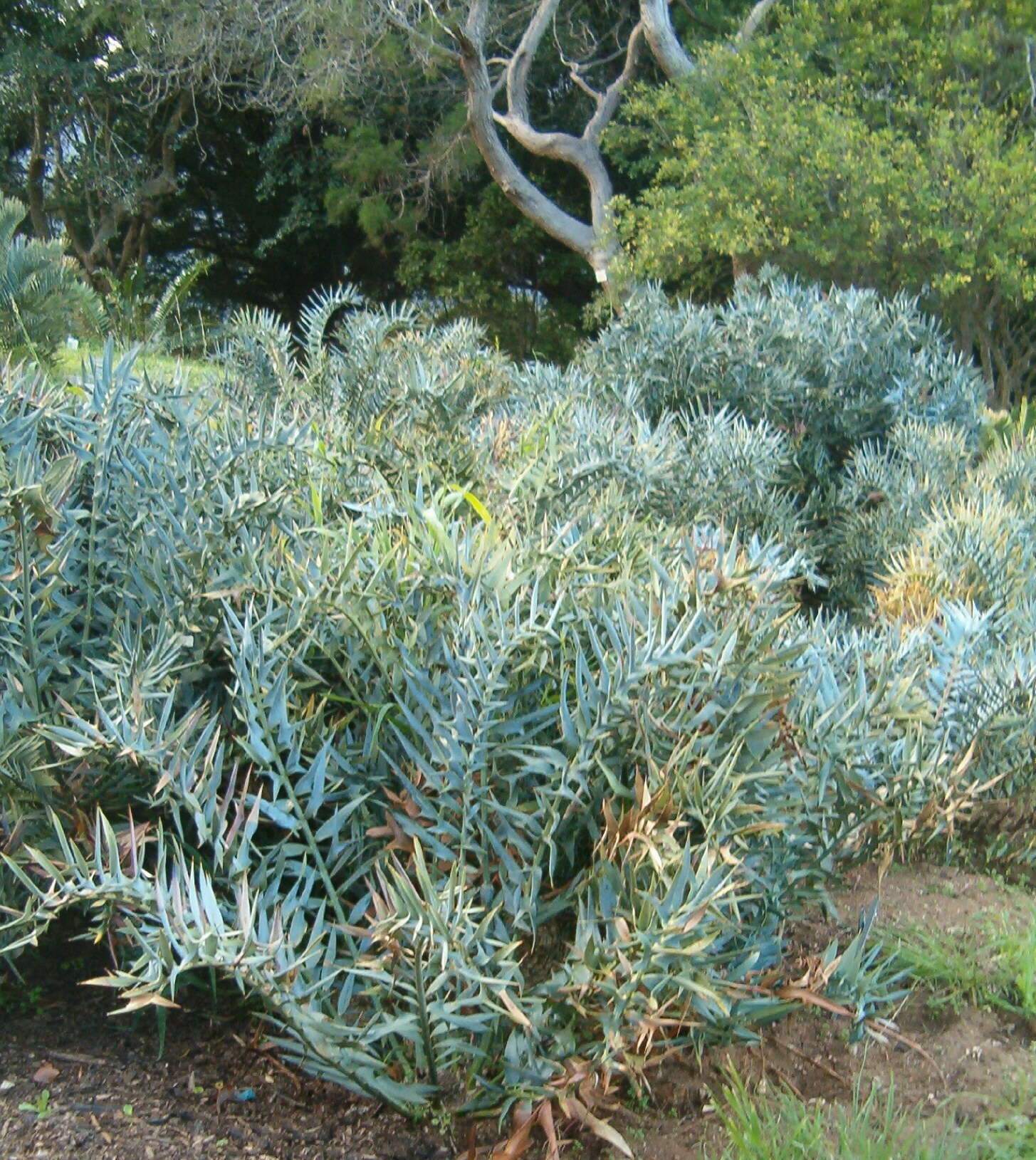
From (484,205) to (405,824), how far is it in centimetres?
2092

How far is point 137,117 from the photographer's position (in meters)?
23.5

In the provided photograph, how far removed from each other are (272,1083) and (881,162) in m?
12.3

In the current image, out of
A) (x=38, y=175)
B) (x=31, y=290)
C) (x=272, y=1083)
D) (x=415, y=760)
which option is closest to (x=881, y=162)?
(x=31, y=290)

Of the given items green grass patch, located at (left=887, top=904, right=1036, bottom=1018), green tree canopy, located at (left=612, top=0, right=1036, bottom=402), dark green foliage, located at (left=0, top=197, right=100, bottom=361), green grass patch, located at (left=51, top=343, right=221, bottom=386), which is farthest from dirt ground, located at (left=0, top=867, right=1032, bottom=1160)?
green tree canopy, located at (left=612, top=0, right=1036, bottom=402)

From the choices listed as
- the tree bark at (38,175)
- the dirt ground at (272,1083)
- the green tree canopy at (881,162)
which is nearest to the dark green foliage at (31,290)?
the green tree canopy at (881,162)

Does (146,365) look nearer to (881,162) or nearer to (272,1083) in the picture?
(272,1083)

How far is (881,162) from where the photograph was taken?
12430 millimetres

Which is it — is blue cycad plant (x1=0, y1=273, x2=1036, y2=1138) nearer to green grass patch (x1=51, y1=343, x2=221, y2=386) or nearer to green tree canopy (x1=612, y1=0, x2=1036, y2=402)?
green grass patch (x1=51, y1=343, x2=221, y2=386)

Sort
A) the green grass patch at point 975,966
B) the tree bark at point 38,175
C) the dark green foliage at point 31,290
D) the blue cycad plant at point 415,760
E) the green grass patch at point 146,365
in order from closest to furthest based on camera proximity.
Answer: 1. the blue cycad plant at point 415,760
2. the green grass patch at point 975,966
3. the green grass patch at point 146,365
4. the dark green foliage at point 31,290
5. the tree bark at point 38,175

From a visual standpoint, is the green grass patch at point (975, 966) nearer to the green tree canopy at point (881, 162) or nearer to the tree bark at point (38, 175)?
the green tree canopy at point (881, 162)

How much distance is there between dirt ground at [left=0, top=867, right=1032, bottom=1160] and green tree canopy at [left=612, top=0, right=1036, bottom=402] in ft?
36.5

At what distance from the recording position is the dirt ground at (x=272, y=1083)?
1.91 m

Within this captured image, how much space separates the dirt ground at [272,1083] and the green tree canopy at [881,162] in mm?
11133

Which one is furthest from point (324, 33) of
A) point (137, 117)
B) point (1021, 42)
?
point (1021, 42)
